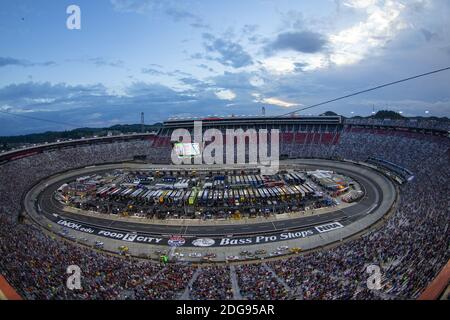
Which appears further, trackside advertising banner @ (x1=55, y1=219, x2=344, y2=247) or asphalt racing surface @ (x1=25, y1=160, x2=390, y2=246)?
asphalt racing surface @ (x1=25, y1=160, x2=390, y2=246)

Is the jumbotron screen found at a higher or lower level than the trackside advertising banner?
higher

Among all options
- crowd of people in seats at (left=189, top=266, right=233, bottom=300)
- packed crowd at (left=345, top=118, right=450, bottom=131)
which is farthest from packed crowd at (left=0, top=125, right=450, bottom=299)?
packed crowd at (left=345, top=118, right=450, bottom=131)

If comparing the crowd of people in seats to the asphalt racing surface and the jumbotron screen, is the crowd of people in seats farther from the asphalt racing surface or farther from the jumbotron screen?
the jumbotron screen

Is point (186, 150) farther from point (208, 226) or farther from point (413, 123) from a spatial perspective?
point (413, 123)

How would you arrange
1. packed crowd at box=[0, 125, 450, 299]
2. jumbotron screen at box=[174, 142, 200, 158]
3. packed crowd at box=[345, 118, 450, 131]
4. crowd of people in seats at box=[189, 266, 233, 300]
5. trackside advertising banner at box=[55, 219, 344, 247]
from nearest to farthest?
packed crowd at box=[0, 125, 450, 299]
crowd of people in seats at box=[189, 266, 233, 300]
trackside advertising banner at box=[55, 219, 344, 247]
packed crowd at box=[345, 118, 450, 131]
jumbotron screen at box=[174, 142, 200, 158]

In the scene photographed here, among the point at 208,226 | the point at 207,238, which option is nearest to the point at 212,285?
the point at 207,238

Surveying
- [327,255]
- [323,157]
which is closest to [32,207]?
[327,255]

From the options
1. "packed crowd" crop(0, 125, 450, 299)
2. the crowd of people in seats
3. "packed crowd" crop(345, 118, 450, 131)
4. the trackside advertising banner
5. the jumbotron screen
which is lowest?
the trackside advertising banner

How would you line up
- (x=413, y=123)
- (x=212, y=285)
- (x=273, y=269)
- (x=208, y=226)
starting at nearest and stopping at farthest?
(x=212, y=285), (x=273, y=269), (x=208, y=226), (x=413, y=123)

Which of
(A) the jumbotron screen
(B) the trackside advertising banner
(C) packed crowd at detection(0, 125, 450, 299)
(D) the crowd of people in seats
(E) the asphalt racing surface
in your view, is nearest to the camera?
(C) packed crowd at detection(0, 125, 450, 299)
